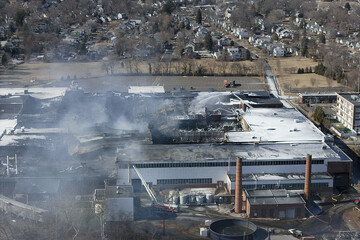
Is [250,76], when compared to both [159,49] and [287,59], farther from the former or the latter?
[159,49]

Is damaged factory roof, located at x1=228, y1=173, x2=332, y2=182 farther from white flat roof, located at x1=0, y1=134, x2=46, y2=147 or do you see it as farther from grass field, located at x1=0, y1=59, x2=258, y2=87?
grass field, located at x1=0, y1=59, x2=258, y2=87

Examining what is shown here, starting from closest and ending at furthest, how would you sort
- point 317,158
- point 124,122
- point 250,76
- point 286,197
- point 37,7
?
point 286,197 → point 317,158 → point 124,122 → point 250,76 → point 37,7

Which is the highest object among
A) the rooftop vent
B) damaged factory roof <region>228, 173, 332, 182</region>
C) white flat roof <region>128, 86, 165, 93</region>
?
the rooftop vent

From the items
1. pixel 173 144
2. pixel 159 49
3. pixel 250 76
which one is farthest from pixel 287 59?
pixel 173 144

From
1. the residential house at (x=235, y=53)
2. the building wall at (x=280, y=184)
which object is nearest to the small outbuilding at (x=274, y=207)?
the building wall at (x=280, y=184)

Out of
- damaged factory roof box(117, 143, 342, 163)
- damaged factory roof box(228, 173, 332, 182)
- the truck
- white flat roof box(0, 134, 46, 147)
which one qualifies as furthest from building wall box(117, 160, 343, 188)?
the truck

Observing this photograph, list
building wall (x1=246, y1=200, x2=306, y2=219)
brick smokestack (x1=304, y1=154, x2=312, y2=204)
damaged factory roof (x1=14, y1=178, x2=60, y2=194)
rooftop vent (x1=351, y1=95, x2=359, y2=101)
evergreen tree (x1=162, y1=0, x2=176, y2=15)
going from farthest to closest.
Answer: evergreen tree (x1=162, y1=0, x2=176, y2=15), rooftop vent (x1=351, y1=95, x2=359, y2=101), damaged factory roof (x1=14, y1=178, x2=60, y2=194), brick smokestack (x1=304, y1=154, x2=312, y2=204), building wall (x1=246, y1=200, x2=306, y2=219)

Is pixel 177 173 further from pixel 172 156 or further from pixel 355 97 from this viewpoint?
pixel 355 97
